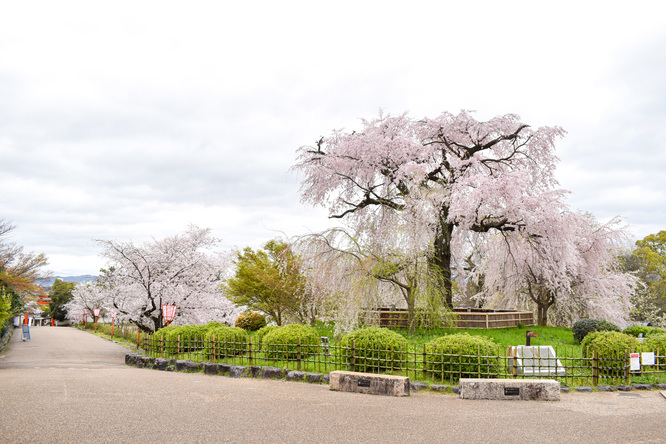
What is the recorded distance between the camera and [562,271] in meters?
19.7

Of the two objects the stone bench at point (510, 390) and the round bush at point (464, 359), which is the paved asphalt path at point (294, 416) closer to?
the stone bench at point (510, 390)

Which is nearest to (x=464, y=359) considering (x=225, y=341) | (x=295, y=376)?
(x=295, y=376)

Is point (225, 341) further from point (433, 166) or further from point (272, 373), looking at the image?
point (433, 166)

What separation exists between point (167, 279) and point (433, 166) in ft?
47.5

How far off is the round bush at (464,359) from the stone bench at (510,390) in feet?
2.96

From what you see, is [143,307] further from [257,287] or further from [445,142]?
[445,142]

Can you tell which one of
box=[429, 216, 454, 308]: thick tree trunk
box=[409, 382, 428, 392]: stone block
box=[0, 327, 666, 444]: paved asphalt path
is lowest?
box=[409, 382, 428, 392]: stone block

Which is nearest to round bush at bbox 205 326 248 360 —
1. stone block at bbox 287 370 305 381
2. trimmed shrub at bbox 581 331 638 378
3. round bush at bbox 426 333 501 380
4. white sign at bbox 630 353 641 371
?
stone block at bbox 287 370 305 381

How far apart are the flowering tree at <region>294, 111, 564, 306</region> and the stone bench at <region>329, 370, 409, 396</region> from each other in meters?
9.03

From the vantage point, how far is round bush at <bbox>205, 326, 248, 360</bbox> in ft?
48.1

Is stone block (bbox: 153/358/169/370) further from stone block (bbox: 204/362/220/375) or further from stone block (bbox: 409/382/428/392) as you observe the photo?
stone block (bbox: 409/382/428/392)

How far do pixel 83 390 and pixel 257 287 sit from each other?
15836 mm

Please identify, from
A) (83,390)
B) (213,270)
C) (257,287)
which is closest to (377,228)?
(257,287)

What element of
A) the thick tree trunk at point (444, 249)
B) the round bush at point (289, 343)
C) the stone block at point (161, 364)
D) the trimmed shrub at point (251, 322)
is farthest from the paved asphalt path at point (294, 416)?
the trimmed shrub at point (251, 322)
